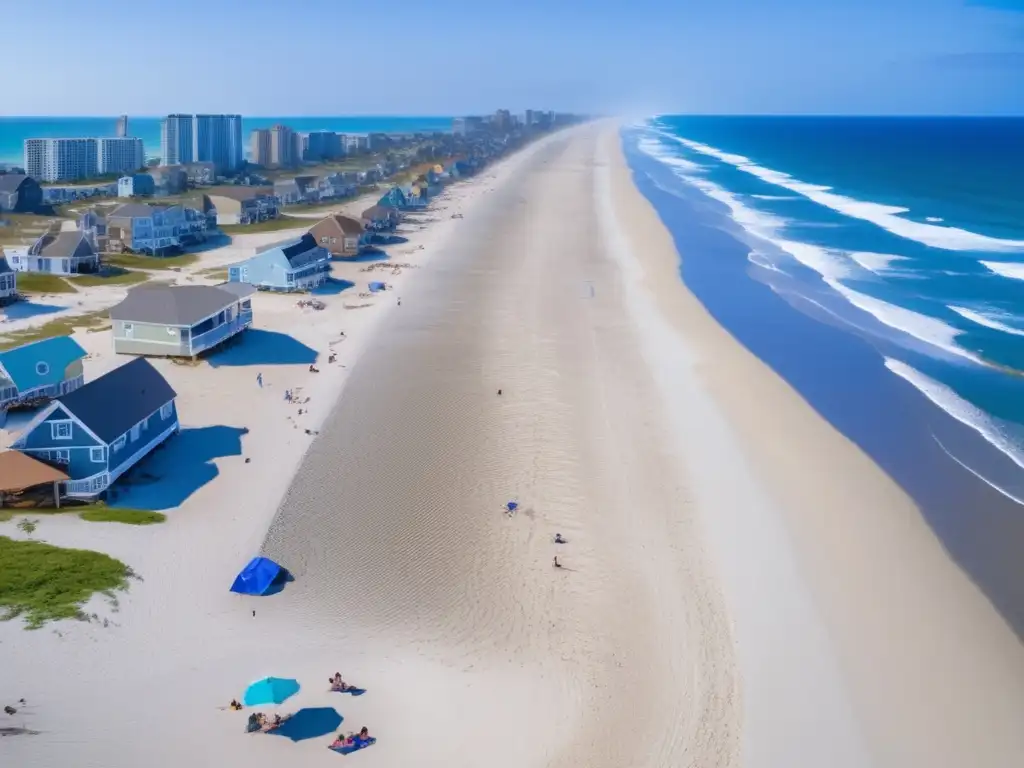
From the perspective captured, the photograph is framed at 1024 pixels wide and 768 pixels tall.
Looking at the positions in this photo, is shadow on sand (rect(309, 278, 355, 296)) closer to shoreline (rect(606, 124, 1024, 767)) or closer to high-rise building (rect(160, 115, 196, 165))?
shoreline (rect(606, 124, 1024, 767))

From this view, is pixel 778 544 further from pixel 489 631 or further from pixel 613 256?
pixel 613 256

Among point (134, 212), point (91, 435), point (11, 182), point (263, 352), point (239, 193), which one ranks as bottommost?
point (263, 352)

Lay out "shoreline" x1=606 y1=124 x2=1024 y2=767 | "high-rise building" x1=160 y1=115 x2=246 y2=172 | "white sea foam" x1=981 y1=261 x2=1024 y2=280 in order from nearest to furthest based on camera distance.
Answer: "shoreline" x1=606 y1=124 x2=1024 y2=767 < "white sea foam" x1=981 y1=261 x2=1024 y2=280 < "high-rise building" x1=160 y1=115 x2=246 y2=172

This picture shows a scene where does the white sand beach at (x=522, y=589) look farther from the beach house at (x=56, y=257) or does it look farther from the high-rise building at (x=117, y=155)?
the high-rise building at (x=117, y=155)

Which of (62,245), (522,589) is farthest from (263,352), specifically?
(62,245)

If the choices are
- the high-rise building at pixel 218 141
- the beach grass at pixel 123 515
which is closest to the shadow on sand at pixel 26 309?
the beach grass at pixel 123 515

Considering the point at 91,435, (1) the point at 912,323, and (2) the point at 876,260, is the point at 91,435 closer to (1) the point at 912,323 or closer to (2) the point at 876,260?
(1) the point at 912,323

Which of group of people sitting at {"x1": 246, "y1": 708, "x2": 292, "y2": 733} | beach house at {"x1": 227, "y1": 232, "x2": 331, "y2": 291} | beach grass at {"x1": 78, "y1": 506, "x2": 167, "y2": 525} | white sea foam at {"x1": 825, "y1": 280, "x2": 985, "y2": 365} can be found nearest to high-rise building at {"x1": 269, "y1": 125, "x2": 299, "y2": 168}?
beach house at {"x1": 227, "y1": 232, "x2": 331, "y2": 291}
